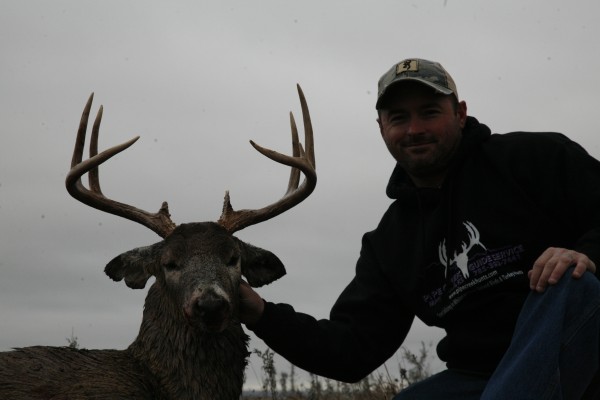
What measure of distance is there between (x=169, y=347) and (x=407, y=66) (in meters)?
2.30

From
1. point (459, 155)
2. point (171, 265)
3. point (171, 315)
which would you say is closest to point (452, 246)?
point (459, 155)

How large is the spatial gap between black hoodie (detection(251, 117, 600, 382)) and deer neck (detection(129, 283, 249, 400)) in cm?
46

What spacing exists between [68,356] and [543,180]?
3.05 m

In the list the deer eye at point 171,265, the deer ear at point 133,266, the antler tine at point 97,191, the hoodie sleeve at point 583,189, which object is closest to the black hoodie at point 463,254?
the hoodie sleeve at point 583,189

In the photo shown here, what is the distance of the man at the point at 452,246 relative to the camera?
14.2 feet

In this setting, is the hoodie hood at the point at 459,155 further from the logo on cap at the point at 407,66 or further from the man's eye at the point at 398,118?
the logo on cap at the point at 407,66

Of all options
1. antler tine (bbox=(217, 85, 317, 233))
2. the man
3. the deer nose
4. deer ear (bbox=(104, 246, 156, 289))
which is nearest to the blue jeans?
the man

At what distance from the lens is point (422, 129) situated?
4.88 m

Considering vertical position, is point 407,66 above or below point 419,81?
above

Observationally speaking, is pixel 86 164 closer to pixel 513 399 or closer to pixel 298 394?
pixel 513 399

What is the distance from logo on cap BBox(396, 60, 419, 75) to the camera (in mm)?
4961

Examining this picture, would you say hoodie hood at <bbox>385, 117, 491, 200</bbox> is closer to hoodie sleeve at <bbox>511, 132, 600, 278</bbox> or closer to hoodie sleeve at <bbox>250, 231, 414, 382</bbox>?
hoodie sleeve at <bbox>511, 132, 600, 278</bbox>

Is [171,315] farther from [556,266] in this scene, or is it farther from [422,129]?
[556,266]

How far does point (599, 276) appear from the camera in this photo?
390 cm
